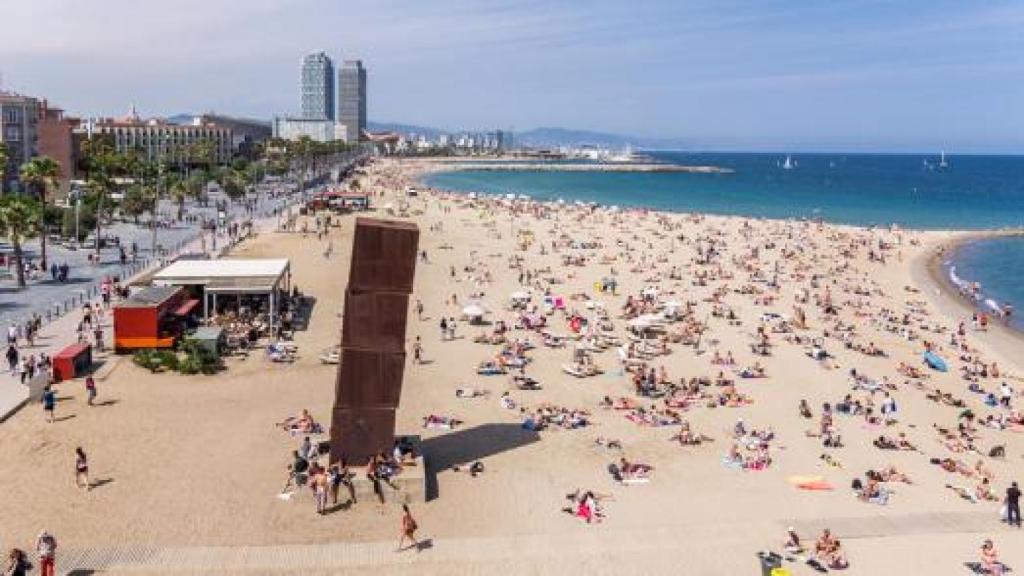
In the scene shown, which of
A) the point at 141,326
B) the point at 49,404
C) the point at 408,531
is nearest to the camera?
the point at 408,531

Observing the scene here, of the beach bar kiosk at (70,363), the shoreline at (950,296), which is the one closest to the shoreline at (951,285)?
the shoreline at (950,296)

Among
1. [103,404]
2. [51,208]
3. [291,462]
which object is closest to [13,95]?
[51,208]

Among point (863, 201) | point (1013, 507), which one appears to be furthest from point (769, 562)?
point (863, 201)

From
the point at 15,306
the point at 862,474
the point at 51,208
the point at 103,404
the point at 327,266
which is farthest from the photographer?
the point at 51,208

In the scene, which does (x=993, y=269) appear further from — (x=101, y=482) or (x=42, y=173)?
(x=101, y=482)

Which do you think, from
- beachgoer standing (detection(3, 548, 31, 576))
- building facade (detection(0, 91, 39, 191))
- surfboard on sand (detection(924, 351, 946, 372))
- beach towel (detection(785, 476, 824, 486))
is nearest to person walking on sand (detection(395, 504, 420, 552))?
beachgoer standing (detection(3, 548, 31, 576))

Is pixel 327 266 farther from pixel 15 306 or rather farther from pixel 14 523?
pixel 14 523
